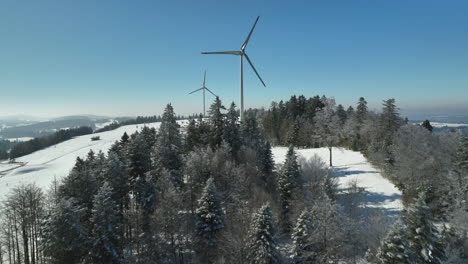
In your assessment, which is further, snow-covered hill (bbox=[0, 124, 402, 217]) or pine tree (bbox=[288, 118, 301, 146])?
pine tree (bbox=[288, 118, 301, 146])

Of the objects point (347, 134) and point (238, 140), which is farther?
point (347, 134)

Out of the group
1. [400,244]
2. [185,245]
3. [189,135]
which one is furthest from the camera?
[189,135]

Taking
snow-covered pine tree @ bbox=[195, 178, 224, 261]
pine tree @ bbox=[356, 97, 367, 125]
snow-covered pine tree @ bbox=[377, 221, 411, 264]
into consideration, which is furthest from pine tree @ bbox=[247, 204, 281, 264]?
pine tree @ bbox=[356, 97, 367, 125]

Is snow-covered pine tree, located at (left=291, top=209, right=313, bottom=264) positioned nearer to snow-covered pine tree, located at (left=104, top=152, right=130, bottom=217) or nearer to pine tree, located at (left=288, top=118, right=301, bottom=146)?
snow-covered pine tree, located at (left=104, top=152, right=130, bottom=217)

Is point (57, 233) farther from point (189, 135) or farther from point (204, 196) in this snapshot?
point (189, 135)

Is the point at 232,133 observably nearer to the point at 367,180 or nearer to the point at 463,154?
the point at 367,180

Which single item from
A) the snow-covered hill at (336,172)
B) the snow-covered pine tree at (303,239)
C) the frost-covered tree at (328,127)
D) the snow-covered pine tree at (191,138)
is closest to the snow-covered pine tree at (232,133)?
the snow-covered pine tree at (191,138)

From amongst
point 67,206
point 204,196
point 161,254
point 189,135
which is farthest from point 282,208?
point 67,206
